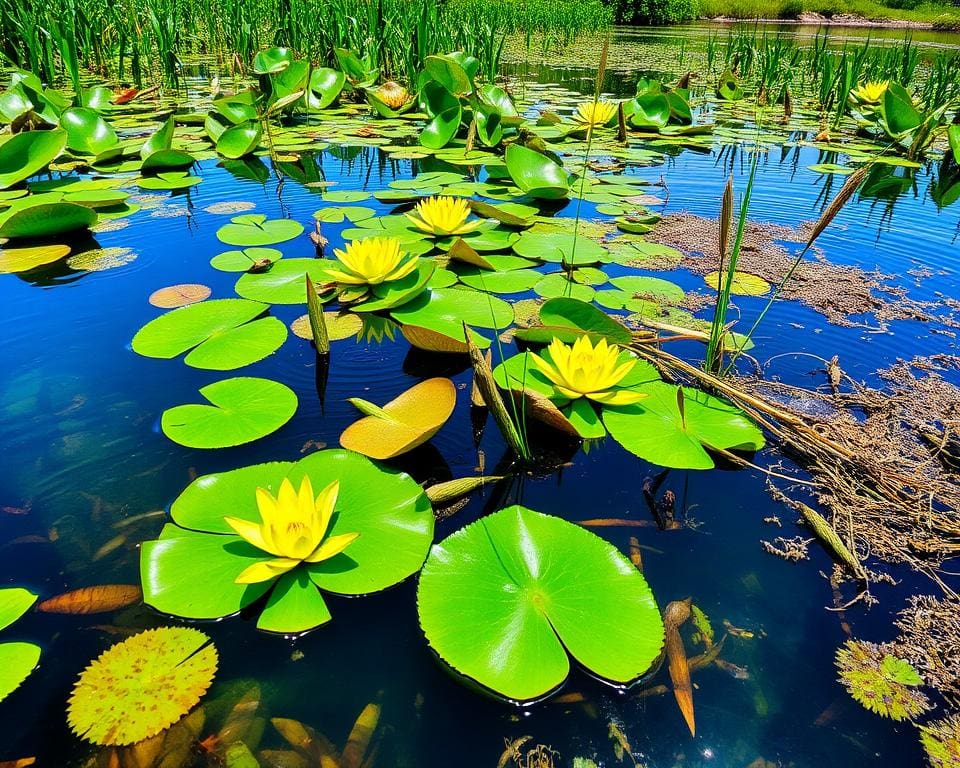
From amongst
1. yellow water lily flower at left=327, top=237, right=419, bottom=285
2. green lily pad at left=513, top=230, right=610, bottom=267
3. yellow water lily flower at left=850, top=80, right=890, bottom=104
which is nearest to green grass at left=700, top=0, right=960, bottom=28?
yellow water lily flower at left=850, top=80, right=890, bottom=104

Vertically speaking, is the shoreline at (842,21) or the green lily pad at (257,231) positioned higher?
the shoreline at (842,21)

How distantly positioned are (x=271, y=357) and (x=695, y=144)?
508 cm

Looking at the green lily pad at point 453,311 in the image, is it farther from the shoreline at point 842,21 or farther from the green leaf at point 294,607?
the shoreline at point 842,21

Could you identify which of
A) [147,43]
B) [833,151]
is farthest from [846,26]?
[147,43]

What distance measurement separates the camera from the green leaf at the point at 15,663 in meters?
0.98

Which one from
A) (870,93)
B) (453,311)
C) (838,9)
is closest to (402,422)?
(453,311)

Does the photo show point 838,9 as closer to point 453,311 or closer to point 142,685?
point 453,311

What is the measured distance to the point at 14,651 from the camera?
1035 millimetres

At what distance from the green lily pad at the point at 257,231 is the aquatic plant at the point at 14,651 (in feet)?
6.72

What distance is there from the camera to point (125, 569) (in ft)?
4.02

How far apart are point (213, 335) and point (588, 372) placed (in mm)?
1361

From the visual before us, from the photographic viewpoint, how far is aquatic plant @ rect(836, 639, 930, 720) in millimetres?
1014

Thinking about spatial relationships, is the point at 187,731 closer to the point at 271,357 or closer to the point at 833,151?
the point at 271,357

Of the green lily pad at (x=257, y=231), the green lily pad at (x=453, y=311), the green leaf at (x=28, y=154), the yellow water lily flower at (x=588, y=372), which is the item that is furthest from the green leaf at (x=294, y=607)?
the green leaf at (x=28, y=154)
